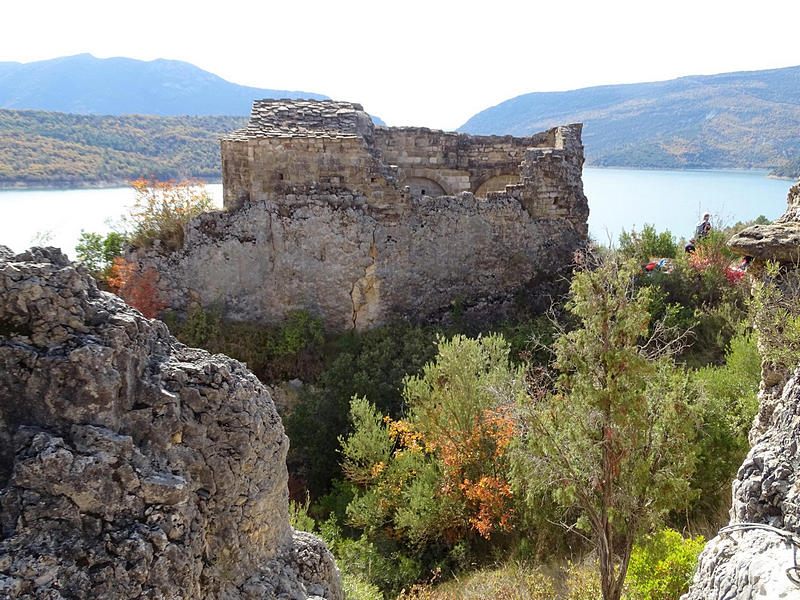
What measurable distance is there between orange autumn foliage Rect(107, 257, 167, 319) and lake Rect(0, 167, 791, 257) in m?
1.05

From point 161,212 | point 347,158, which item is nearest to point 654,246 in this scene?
point 347,158

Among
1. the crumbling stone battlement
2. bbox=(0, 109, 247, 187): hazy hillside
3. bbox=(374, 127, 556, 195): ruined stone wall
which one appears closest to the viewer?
the crumbling stone battlement

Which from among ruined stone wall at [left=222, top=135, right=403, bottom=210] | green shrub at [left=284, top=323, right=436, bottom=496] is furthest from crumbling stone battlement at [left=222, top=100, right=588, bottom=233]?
green shrub at [left=284, top=323, right=436, bottom=496]

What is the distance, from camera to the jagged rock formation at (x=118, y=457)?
2.73 meters

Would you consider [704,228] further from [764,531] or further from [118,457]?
[118,457]

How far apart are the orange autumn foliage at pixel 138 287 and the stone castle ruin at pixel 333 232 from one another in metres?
0.18

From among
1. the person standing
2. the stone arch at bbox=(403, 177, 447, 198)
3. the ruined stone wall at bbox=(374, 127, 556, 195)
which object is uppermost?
the ruined stone wall at bbox=(374, 127, 556, 195)

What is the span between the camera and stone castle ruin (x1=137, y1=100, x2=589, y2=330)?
11102 mm

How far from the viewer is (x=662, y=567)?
5.79 m

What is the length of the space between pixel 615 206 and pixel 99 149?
21.2 meters

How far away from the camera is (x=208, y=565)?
3525 millimetres

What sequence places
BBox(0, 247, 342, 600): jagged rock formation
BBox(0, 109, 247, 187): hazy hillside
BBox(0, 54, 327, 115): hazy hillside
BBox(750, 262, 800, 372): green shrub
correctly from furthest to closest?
BBox(0, 54, 327, 115): hazy hillside < BBox(0, 109, 247, 187): hazy hillside < BBox(750, 262, 800, 372): green shrub < BBox(0, 247, 342, 600): jagged rock formation

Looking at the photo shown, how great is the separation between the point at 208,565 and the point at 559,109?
3218 inches

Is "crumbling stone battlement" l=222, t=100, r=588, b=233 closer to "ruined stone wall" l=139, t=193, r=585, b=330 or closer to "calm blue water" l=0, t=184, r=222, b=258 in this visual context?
"ruined stone wall" l=139, t=193, r=585, b=330
